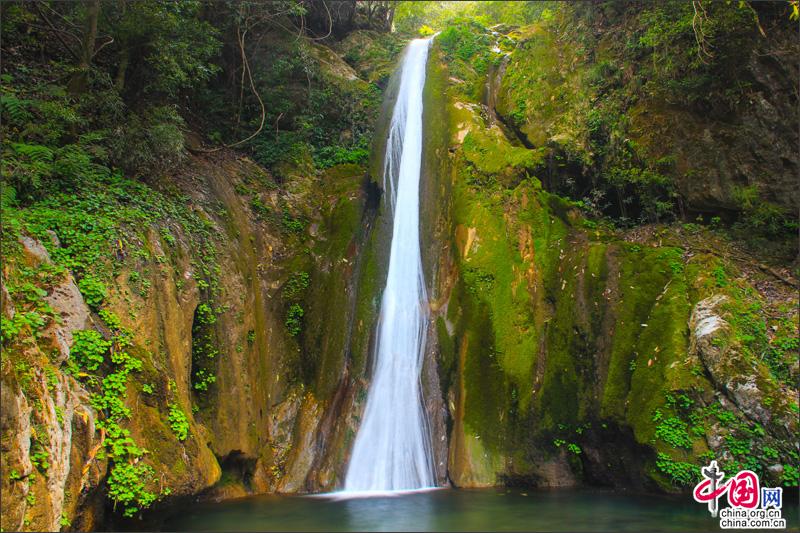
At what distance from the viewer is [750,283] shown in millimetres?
9109

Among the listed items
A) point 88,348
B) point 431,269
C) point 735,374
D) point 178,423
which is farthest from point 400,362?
point 88,348

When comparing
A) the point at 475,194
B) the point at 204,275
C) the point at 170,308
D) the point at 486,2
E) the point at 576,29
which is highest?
the point at 486,2

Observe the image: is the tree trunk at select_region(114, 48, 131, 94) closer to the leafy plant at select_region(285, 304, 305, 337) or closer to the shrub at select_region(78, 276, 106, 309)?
the shrub at select_region(78, 276, 106, 309)

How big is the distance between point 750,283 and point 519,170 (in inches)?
190

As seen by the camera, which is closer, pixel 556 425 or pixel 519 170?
pixel 556 425

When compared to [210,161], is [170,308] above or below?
below

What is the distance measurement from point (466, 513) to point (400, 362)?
12.6 ft

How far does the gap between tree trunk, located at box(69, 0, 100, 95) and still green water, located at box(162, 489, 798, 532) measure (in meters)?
7.86

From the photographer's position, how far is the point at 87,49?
9672mm

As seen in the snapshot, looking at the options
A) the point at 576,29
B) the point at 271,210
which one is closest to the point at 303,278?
the point at 271,210

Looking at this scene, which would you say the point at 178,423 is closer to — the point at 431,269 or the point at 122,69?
the point at 431,269

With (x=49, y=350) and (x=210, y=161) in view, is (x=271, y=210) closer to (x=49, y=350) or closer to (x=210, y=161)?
(x=210, y=161)

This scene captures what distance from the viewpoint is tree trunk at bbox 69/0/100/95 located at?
955 cm

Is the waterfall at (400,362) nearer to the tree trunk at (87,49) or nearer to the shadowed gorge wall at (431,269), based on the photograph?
the shadowed gorge wall at (431,269)
